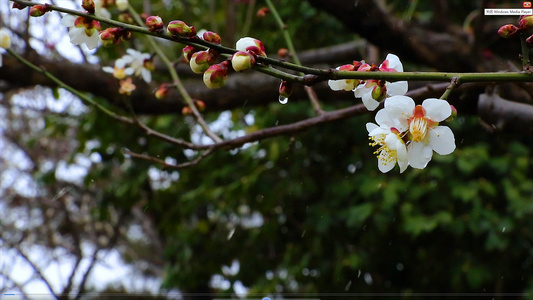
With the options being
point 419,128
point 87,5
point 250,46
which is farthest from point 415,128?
point 87,5

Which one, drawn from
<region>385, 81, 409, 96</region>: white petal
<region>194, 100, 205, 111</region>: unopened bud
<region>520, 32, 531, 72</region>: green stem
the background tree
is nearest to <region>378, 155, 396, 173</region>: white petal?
<region>385, 81, 409, 96</region>: white petal

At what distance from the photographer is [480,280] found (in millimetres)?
2459

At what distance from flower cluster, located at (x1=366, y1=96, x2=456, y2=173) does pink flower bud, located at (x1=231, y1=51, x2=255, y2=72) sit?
0.22 meters

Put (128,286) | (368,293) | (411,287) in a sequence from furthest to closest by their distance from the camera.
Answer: (128,286) < (411,287) < (368,293)

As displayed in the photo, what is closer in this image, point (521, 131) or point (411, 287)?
point (521, 131)

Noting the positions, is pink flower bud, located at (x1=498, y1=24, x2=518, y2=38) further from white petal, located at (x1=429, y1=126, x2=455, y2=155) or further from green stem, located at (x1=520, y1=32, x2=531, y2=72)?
white petal, located at (x1=429, y1=126, x2=455, y2=155)

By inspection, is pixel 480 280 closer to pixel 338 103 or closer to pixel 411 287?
pixel 411 287

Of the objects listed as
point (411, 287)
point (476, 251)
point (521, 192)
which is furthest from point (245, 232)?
point (521, 192)

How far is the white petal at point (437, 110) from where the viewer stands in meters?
0.78

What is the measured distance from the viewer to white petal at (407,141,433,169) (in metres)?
0.80

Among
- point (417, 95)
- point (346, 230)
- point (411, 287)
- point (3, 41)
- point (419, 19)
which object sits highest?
point (3, 41)

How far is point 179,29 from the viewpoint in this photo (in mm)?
673

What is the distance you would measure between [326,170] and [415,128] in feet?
7.78

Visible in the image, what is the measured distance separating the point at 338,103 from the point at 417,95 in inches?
62.0
